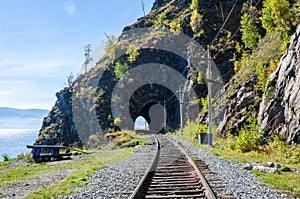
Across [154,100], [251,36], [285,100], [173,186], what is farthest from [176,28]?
[173,186]

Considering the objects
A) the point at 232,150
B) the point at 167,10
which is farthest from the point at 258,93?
the point at 167,10

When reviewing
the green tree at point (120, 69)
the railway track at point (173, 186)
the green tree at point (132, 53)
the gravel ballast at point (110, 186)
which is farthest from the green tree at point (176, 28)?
the railway track at point (173, 186)

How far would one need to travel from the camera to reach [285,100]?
16.7 meters

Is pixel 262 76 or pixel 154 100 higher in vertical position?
pixel 154 100

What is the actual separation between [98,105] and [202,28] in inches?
998

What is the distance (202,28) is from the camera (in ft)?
204

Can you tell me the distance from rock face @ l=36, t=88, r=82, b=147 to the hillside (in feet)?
0.73

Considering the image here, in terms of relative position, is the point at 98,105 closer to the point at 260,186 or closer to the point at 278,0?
the point at 278,0

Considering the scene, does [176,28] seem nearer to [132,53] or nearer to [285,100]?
[132,53]

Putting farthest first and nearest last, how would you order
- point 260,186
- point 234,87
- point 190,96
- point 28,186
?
point 190,96 < point 234,87 < point 28,186 < point 260,186

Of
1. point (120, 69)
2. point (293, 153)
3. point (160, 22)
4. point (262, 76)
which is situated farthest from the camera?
point (160, 22)

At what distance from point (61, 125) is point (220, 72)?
37.7 meters

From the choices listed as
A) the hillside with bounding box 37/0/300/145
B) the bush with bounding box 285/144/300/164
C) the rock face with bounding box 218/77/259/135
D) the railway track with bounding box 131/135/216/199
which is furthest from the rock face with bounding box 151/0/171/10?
the railway track with bounding box 131/135/216/199

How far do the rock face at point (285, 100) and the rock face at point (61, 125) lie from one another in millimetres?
44089
